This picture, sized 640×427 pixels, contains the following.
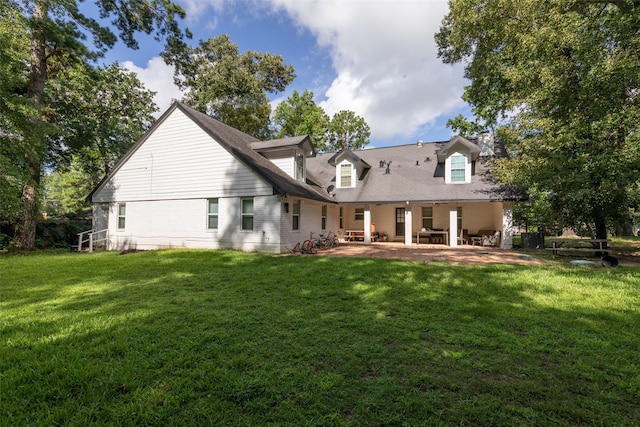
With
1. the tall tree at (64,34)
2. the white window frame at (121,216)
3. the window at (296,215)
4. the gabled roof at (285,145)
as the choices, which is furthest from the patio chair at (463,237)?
the white window frame at (121,216)

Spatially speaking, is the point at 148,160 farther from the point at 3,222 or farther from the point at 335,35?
the point at 335,35

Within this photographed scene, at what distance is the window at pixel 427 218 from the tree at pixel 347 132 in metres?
18.0

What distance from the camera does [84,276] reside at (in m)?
7.77

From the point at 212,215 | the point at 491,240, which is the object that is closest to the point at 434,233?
the point at 491,240

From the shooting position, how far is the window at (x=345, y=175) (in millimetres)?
18125

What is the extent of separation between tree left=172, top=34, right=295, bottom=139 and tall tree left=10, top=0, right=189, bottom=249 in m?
12.0

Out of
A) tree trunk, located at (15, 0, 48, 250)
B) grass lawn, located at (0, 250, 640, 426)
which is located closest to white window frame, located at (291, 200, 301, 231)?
grass lawn, located at (0, 250, 640, 426)

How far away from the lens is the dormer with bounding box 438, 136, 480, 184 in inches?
613

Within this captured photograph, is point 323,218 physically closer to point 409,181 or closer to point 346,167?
point 346,167

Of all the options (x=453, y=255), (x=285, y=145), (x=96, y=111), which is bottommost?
(x=453, y=255)

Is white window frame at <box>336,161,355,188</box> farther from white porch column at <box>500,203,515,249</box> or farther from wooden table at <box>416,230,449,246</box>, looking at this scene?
white porch column at <box>500,203,515,249</box>

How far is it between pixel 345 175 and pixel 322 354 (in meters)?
15.5

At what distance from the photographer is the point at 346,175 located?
18.2 metres

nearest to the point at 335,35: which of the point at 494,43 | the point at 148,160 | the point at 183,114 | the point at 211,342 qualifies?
the point at 494,43
